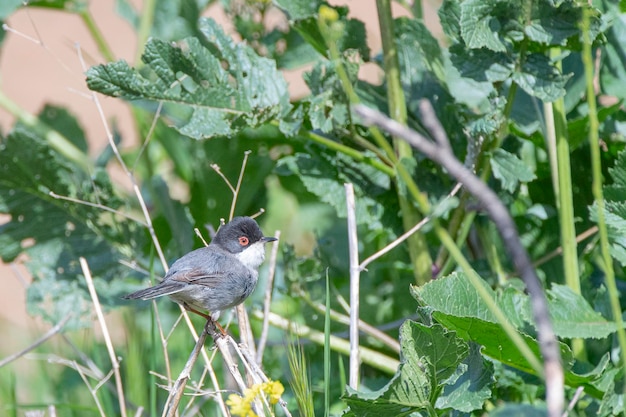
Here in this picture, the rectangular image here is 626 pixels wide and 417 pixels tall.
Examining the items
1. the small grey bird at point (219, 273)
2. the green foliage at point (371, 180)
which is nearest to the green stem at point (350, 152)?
the green foliage at point (371, 180)

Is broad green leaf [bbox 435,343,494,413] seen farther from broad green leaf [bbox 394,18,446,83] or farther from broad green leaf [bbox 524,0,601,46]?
broad green leaf [bbox 394,18,446,83]

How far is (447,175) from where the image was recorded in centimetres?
289

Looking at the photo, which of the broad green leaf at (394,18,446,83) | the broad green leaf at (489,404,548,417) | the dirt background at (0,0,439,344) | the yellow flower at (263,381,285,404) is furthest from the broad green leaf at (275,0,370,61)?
the dirt background at (0,0,439,344)

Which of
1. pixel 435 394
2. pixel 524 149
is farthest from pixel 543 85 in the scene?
pixel 435 394

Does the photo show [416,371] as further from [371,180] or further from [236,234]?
[236,234]

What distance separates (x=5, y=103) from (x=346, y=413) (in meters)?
2.03

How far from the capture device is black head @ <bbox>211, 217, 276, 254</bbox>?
3.02m

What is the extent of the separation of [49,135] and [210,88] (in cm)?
115

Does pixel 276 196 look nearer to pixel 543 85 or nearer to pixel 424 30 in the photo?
pixel 424 30

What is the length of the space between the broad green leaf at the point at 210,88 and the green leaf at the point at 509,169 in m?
0.69

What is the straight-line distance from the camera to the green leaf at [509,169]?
2.62m

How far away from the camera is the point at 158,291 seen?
263cm

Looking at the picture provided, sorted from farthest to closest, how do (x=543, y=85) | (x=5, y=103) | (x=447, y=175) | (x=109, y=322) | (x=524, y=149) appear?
(x=109, y=322), (x=5, y=103), (x=524, y=149), (x=447, y=175), (x=543, y=85)

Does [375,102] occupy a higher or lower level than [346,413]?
higher
